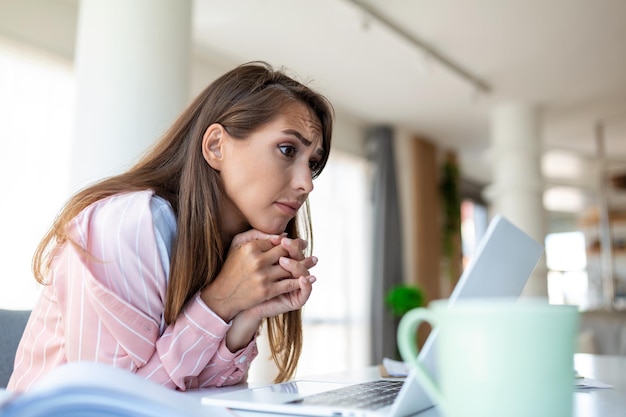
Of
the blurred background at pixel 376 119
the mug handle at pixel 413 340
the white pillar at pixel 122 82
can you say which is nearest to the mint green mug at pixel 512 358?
the mug handle at pixel 413 340

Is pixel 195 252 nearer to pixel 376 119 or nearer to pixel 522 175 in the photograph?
pixel 522 175

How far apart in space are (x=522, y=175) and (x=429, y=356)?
467cm

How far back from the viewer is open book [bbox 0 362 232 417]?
34 cm

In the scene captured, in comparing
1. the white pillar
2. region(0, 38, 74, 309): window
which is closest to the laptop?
the white pillar

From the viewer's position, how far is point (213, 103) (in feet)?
3.62

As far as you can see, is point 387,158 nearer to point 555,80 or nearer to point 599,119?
point 555,80

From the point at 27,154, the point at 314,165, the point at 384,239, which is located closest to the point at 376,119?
the point at 384,239

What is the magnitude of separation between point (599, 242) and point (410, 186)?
184 centimetres

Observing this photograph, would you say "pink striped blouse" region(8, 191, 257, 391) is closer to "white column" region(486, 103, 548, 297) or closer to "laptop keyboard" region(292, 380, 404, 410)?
"laptop keyboard" region(292, 380, 404, 410)

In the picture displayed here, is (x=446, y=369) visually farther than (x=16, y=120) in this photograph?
No

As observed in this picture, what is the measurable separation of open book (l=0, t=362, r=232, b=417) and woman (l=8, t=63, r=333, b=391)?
0.41 metres

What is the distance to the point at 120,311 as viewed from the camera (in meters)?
0.79

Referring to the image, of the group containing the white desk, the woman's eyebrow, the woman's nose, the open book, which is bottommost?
the white desk

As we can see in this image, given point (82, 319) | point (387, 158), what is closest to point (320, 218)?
point (387, 158)
